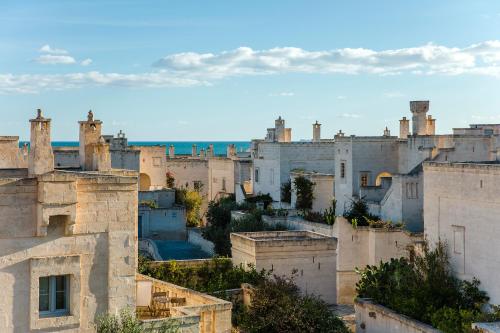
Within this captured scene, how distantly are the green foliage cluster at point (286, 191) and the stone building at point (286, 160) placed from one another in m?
0.44

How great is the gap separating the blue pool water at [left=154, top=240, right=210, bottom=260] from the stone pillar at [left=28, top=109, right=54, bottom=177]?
19487 mm

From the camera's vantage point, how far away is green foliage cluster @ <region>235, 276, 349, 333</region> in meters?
20.5

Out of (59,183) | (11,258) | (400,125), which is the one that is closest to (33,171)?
(59,183)

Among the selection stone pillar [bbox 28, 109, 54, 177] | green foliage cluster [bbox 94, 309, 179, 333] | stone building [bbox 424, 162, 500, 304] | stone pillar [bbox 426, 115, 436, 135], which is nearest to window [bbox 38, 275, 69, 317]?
green foliage cluster [bbox 94, 309, 179, 333]

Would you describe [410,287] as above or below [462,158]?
below

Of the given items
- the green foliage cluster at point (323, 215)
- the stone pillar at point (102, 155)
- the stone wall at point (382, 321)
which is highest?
the stone pillar at point (102, 155)

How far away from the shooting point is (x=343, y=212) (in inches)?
1410

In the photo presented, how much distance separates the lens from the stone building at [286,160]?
144ft

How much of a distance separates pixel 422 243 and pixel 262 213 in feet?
49.5

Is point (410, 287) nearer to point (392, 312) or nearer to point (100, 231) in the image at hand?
point (392, 312)

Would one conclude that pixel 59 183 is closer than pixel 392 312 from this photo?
Yes

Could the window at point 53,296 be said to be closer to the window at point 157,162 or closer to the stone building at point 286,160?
the stone building at point 286,160

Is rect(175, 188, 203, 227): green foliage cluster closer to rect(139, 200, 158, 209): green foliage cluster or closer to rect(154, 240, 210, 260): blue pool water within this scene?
rect(139, 200, 158, 209): green foliage cluster

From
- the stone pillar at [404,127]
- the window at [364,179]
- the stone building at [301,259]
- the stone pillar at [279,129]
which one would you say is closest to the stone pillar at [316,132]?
the stone pillar at [279,129]
